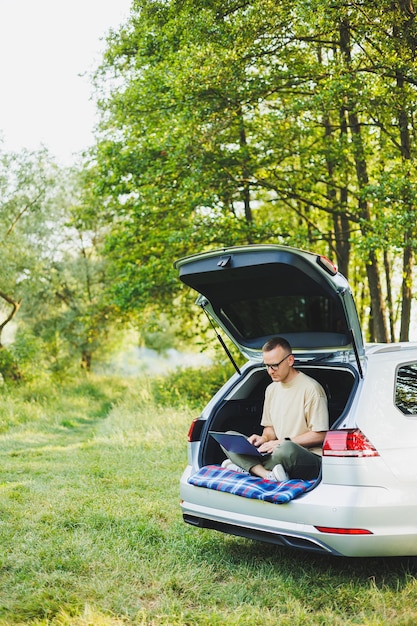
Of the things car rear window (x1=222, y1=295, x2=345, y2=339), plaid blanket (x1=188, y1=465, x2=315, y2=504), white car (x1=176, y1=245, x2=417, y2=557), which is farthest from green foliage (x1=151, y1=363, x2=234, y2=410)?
plaid blanket (x1=188, y1=465, x2=315, y2=504)

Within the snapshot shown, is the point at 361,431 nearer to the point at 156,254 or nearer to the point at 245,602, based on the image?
the point at 245,602

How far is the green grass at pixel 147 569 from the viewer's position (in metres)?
3.99

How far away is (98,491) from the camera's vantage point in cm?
739

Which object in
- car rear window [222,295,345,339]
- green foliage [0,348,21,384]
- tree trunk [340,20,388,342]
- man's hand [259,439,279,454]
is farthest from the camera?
green foliage [0,348,21,384]

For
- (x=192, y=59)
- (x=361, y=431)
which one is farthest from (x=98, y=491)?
(x=192, y=59)

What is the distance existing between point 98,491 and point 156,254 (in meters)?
10.8

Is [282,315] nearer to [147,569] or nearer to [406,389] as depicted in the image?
[406,389]

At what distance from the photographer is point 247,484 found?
15.3ft

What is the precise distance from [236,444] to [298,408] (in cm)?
56

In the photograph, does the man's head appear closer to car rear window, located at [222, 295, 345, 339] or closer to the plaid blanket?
car rear window, located at [222, 295, 345, 339]

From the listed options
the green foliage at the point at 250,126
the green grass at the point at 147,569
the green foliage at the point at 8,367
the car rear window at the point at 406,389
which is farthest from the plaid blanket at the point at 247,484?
the green foliage at the point at 8,367

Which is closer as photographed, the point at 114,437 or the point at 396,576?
the point at 396,576

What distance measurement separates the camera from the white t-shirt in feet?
16.5

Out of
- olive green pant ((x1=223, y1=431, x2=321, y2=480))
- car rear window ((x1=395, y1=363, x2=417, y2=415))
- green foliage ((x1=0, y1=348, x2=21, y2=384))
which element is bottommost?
green foliage ((x1=0, y1=348, x2=21, y2=384))
